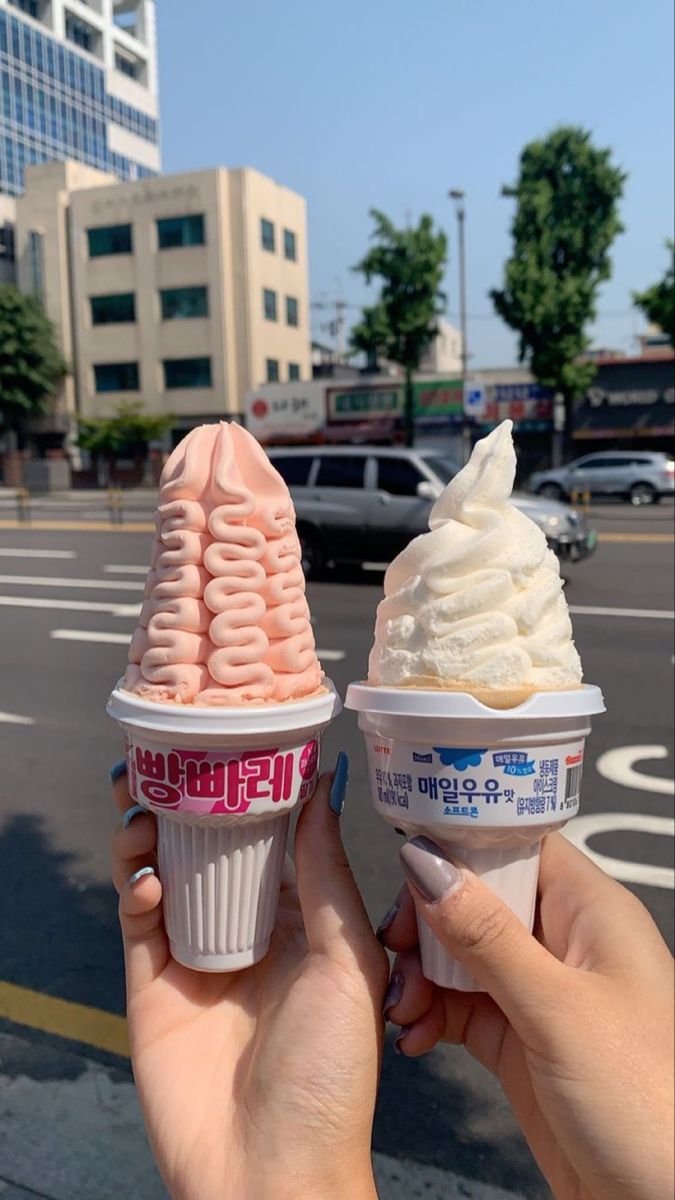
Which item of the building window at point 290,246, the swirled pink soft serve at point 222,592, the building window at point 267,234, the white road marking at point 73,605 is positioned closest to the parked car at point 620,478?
the white road marking at point 73,605

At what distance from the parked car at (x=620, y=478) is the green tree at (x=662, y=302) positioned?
178 inches

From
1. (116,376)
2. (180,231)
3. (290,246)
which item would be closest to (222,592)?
(180,231)

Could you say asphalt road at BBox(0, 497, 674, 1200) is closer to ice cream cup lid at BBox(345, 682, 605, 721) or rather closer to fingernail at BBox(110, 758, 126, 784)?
fingernail at BBox(110, 758, 126, 784)

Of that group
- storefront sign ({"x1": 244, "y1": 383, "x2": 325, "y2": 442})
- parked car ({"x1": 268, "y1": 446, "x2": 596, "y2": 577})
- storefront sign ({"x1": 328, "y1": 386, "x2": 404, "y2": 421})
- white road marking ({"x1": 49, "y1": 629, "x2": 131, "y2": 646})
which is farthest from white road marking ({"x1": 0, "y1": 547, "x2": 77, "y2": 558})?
storefront sign ({"x1": 328, "y1": 386, "x2": 404, "y2": 421})

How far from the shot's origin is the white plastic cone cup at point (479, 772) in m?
1.49

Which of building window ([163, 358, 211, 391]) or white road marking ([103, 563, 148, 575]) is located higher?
building window ([163, 358, 211, 391])

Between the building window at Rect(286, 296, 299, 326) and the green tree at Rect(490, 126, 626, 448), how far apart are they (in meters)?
15.0

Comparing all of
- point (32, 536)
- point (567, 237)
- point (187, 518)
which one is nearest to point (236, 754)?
point (187, 518)

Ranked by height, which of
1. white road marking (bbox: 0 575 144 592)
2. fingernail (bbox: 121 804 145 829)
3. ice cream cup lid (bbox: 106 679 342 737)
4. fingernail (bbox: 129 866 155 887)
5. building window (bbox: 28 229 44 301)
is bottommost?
white road marking (bbox: 0 575 144 592)

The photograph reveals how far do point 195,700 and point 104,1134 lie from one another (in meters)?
1.61

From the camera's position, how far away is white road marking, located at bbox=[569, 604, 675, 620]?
30.9 ft

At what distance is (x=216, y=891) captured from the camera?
5.42ft

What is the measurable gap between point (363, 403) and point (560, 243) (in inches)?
383

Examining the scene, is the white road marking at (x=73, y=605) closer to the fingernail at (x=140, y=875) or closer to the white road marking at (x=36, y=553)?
the white road marking at (x=36, y=553)
